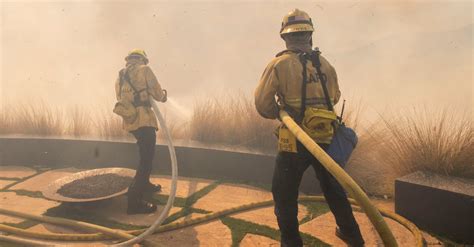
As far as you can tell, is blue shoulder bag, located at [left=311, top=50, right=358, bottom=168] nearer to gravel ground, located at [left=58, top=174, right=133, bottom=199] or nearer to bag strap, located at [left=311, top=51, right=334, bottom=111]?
bag strap, located at [left=311, top=51, right=334, bottom=111]

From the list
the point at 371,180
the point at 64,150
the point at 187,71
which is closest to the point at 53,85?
the point at 187,71

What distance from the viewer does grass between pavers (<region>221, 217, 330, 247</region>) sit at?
3279 millimetres

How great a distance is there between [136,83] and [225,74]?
14860 millimetres

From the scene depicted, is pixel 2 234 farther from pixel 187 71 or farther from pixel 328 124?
pixel 187 71

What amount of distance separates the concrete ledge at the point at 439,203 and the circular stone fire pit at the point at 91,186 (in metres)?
3.13

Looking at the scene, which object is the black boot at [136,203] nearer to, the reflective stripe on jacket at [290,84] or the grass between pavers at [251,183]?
the grass between pavers at [251,183]

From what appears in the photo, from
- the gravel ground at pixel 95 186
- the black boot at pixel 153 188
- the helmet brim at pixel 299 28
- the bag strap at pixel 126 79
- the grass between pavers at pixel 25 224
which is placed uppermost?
the helmet brim at pixel 299 28

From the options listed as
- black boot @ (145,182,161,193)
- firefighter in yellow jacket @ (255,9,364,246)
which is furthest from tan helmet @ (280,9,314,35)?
black boot @ (145,182,161,193)

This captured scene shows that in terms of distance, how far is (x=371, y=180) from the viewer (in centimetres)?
461

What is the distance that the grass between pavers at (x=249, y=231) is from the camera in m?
3.28

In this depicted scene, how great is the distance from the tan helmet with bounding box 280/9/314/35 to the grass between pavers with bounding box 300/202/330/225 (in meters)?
2.06

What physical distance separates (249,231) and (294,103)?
61.5 inches

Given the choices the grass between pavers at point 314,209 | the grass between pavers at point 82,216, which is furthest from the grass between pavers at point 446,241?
the grass between pavers at point 82,216

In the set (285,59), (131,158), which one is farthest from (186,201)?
(285,59)
